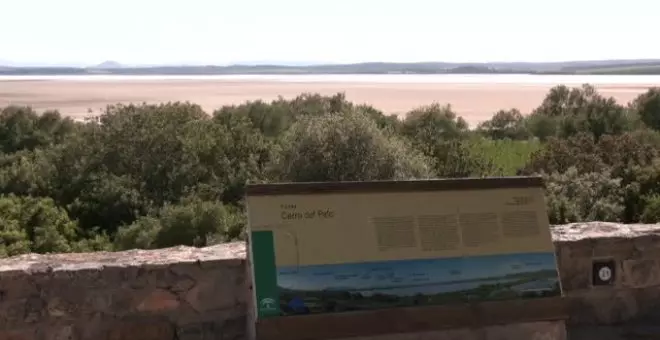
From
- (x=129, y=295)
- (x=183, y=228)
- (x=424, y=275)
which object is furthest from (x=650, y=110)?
(x=129, y=295)

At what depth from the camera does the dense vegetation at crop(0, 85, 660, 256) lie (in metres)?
23.4

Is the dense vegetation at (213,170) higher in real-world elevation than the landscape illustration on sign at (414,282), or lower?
lower

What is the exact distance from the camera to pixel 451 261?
4918 millimetres

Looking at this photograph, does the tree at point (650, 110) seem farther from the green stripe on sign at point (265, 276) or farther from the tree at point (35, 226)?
the green stripe on sign at point (265, 276)

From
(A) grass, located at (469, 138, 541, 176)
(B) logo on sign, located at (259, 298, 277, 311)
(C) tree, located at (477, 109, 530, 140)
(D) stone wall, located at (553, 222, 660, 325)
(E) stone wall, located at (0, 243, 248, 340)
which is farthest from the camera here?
(C) tree, located at (477, 109, 530, 140)

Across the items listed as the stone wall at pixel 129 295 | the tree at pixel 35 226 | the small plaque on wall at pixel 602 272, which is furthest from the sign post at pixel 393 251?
the tree at pixel 35 226

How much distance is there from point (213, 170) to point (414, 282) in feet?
88.9

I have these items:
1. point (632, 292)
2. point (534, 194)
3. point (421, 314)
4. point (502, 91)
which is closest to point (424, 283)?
point (421, 314)

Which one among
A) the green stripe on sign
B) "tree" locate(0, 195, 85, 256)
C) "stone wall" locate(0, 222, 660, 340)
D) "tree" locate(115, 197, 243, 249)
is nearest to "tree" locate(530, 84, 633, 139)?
"tree" locate(115, 197, 243, 249)

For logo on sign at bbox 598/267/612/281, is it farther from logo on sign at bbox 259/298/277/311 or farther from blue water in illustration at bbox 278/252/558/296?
logo on sign at bbox 259/298/277/311

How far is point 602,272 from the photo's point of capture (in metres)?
6.07

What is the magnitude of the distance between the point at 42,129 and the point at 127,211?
20.6 m

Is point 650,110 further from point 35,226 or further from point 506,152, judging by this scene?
point 35,226

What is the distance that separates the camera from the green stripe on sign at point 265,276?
462 centimetres
